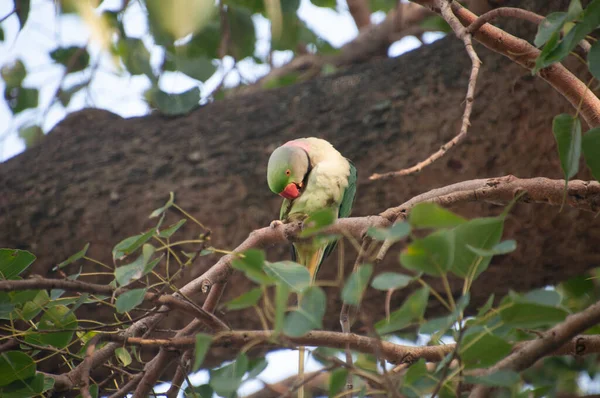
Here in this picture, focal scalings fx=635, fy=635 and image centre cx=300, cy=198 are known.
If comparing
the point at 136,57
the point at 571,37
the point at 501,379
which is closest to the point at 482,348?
the point at 501,379

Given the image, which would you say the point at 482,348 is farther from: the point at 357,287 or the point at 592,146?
the point at 592,146

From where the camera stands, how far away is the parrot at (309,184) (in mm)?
1912

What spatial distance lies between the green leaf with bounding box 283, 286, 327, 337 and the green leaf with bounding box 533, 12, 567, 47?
0.51 m

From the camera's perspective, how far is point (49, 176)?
93.8 inches

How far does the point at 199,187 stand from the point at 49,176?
59 centimetres

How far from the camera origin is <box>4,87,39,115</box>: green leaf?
2666 millimetres

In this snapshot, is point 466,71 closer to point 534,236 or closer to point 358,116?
point 358,116

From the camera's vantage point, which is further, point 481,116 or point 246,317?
point 246,317

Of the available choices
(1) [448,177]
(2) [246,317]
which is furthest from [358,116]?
(2) [246,317]

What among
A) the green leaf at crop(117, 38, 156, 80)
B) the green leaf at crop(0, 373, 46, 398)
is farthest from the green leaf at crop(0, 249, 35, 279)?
the green leaf at crop(117, 38, 156, 80)

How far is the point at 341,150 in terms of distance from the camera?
7.41 feet

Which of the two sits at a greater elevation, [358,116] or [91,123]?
[91,123]

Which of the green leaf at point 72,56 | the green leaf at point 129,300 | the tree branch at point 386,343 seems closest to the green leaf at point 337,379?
the tree branch at point 386,343

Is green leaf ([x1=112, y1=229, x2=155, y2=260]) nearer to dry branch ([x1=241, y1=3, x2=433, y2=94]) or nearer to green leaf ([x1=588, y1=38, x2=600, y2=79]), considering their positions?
green leaf ([x1=588, y1=38, x2=600, y2=79])
